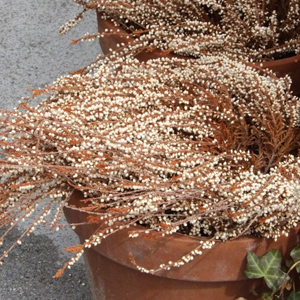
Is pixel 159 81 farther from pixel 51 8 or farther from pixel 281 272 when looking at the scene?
pixel 51 8

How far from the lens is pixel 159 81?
1050 mm

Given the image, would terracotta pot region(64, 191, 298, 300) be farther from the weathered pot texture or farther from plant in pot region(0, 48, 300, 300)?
the weathered pot texture

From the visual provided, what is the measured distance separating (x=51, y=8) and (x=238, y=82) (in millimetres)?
1692

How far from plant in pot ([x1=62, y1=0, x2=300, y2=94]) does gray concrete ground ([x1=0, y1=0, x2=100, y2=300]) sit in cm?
69

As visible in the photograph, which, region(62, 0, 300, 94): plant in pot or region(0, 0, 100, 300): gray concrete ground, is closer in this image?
region(62, 0, 300, 94): plant in pot

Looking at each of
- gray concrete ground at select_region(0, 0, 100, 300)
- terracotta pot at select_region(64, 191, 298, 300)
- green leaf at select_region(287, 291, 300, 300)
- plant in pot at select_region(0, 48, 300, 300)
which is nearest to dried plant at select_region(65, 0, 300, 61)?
plant in pot at select_region(0, 48, 300, 300)

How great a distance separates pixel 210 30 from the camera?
1.18 meters

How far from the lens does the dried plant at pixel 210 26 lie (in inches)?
46.1

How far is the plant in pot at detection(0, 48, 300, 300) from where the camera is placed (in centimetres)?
85

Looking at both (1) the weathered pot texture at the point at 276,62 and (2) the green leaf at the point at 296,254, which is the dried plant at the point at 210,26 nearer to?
(1) the weathered pot texture at the point at 276,62

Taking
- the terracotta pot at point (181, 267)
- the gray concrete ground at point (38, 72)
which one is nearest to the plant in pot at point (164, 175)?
the terracotta pot at point (181, 267)

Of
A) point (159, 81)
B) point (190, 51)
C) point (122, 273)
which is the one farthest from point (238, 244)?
point (190, 51)

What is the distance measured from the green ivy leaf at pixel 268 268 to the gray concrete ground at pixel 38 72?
0.74 m

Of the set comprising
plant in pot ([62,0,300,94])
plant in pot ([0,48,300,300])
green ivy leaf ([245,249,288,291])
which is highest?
plant in pot ([62,0,300,94])
